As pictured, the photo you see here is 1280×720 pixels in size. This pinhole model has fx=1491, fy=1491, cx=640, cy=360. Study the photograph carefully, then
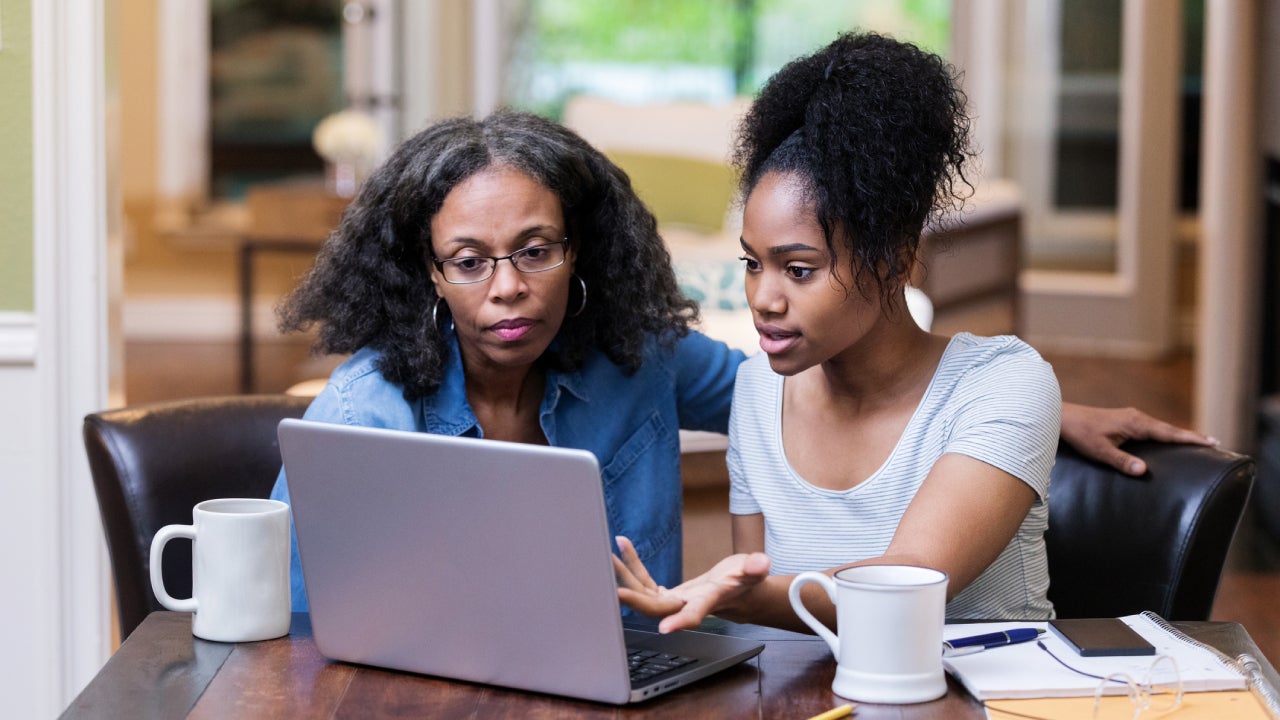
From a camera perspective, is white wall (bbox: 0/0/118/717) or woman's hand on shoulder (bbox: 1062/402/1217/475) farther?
white wall (bbox: 0/0/118/717)

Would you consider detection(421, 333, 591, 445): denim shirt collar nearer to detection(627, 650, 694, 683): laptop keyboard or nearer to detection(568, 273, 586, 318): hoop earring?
detection(568, 273, 586, 318): hoop earring

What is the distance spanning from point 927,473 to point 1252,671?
35cm

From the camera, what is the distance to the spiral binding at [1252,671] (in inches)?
42.8

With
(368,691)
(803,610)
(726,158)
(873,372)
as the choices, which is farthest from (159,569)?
(726,158)

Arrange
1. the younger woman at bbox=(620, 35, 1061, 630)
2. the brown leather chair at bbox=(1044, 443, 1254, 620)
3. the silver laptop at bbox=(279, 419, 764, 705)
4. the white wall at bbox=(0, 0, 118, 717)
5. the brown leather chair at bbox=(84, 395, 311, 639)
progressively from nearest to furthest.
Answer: the silver laptop at bbox=(279, 419, 764, 705) → the younger woman at bbox=(620, 35, 1061, 630) → the brown leather chair at bbox=(1044, 443, 1254, 620) → the brown leather chair at bbox=(84, 395, 311, 639) → the white wall at bbox=(0, 0, 118, 717)

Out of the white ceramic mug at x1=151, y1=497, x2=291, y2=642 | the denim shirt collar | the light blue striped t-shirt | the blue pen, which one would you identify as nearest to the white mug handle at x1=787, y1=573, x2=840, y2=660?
the blue pen

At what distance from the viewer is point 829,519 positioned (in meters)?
1.45

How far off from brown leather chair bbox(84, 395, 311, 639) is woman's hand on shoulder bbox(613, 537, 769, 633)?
700 millimetres

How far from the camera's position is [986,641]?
1181 mm

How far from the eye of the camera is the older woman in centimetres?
151

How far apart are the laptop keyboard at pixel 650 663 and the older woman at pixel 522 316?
0.41 m

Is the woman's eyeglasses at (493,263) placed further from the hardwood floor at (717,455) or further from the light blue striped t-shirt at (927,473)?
the hardwood floor at (717,455)

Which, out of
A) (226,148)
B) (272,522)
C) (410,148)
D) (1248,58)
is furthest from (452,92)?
(272,522)

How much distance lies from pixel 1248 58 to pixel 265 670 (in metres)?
3.78
